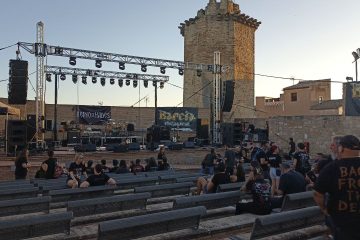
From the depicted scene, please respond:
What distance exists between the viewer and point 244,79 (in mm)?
43406

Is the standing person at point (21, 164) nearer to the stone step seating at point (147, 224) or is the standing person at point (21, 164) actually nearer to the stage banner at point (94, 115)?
the stone step seating at point (147, 224)

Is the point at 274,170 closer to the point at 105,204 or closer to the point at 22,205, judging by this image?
the point at 105,204

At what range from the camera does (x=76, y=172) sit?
33.7ft

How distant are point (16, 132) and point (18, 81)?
108 inches

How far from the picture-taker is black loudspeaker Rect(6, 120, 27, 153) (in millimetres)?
16031

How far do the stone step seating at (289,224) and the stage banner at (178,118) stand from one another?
Answer: 23756mm

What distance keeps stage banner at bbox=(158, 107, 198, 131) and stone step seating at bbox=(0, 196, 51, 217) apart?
23.5 m

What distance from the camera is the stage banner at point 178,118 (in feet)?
97.8

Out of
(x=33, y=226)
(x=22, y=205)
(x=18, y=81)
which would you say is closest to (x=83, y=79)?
(x=18, y=81)

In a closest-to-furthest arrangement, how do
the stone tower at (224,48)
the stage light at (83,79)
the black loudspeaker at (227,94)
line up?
the black loudspeaker at (227,94) → the stage light at (83,79) → the stone tower at (224,48)

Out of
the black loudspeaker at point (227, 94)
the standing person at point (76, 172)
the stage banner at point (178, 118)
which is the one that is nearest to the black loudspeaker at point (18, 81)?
the standing person at point (76, 172)

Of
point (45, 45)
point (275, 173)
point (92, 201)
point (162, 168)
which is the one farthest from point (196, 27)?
point (92, 201)

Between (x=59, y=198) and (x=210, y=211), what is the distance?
2801mm

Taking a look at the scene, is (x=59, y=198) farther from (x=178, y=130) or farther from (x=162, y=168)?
(x=178, y=130)
